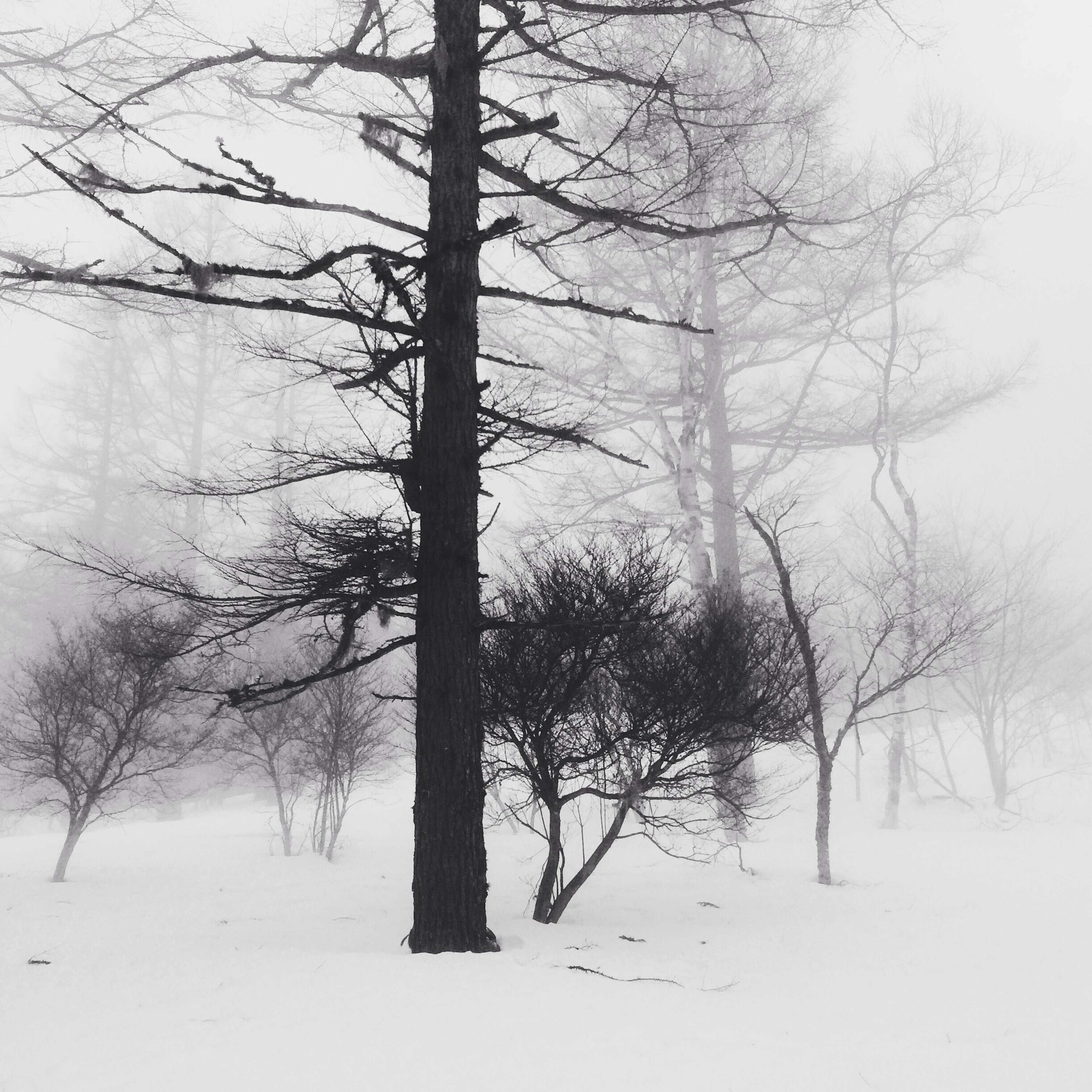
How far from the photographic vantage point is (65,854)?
34.6 ft

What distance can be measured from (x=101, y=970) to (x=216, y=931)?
75.3 inches

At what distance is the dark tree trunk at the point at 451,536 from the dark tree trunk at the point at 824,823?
5.86 m

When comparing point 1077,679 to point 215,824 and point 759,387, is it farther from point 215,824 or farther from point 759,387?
point 215,824

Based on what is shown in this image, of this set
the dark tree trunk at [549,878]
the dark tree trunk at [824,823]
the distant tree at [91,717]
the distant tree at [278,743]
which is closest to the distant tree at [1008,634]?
the dark tree trunk at [824,823]

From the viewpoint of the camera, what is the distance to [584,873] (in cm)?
695

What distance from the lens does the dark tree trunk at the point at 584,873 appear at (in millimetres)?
6852

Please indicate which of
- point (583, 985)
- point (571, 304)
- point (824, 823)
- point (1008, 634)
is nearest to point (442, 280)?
point (571, 304)

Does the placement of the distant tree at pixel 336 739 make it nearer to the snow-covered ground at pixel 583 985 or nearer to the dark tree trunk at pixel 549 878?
the snow-covered ground at pixel 583 985

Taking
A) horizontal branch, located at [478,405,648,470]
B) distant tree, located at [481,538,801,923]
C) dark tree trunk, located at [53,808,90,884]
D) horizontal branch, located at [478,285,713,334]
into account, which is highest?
horizontal branch, located at [478,285,713,334]

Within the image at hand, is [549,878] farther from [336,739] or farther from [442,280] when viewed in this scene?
[336,739]

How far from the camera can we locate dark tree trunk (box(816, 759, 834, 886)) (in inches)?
364

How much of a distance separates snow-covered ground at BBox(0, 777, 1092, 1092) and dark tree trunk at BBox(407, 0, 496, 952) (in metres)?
0.50

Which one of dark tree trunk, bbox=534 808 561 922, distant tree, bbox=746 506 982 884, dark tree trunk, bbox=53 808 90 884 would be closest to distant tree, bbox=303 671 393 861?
dark tree trunk, bbox=53 808 90 884

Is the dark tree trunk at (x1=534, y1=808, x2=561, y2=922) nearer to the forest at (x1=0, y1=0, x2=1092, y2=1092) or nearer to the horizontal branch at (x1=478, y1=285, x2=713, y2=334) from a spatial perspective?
the forest at (x1=0, y1=0, x2=1092, y2=1092)
